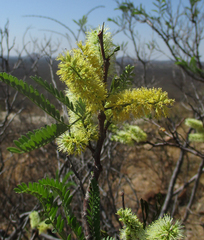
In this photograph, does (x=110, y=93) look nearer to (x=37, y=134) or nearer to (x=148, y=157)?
(x=37, y=134)

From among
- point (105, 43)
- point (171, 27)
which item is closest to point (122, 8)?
point (171, 27)

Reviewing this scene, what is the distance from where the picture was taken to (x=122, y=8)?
83.1 inches

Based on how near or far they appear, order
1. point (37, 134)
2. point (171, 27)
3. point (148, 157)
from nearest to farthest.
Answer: point (37, 134) < point (171, 27) < point (148, 157)

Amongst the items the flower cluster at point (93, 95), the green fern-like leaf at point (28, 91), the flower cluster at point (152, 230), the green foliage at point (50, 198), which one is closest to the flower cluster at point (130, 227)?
the flower cluster at point (152, 230)

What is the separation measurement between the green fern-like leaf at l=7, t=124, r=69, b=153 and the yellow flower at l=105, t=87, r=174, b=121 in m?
0.18

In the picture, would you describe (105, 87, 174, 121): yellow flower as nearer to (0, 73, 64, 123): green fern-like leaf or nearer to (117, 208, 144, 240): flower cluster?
(0, 73, 64, 123): green fern-like leaf

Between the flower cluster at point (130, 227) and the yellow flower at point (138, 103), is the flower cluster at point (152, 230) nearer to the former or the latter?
the flower cluster at point (130, 227)

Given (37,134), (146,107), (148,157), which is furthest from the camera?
(148,157)

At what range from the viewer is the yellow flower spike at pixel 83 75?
52 centimetres

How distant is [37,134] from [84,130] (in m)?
0.18

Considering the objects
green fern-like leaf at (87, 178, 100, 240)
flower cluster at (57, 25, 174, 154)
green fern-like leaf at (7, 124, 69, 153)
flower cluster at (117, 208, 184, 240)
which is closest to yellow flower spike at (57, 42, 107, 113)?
flower cluster at (57, 25, 174, 154)

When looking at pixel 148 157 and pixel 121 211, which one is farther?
pixel 148 157

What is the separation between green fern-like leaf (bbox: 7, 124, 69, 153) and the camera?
1.49 feet

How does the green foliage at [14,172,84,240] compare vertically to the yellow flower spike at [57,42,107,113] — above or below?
below
